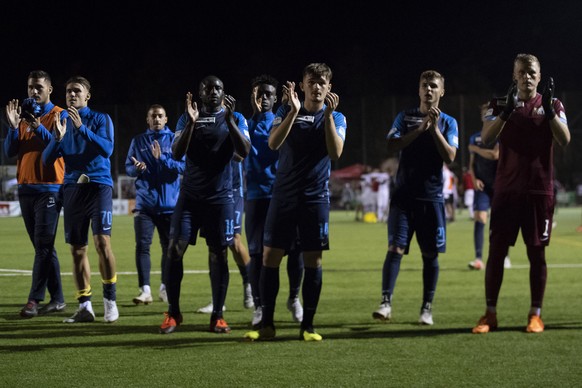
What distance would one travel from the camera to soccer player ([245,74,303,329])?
881 centimetres

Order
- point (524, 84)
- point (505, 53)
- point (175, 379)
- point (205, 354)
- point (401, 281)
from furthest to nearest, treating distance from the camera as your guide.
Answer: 1. point (505, 53)
2. point (401, 281)
3. point (524, 84)
4. point (205, 354)
5. point (175, 379)

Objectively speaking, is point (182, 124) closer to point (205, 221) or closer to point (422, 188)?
point (205, 221)

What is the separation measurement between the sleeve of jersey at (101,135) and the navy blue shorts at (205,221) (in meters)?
1.03

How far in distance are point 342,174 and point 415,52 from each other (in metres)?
23.3

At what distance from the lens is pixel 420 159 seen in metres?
8.66

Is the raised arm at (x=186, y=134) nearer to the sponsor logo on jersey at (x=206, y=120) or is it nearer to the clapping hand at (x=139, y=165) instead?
the sponsor logo on jersey at (x=206, y=120)

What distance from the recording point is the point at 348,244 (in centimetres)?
2048

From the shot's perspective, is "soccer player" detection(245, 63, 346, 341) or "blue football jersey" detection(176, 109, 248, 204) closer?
"soccer player" detection(245, 63, 346, 341)

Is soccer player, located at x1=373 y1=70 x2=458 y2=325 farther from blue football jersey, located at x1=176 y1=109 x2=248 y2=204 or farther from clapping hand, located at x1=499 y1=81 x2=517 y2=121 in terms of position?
blue football jersey, located at x1=176 y1=109 x2=248 y2=204

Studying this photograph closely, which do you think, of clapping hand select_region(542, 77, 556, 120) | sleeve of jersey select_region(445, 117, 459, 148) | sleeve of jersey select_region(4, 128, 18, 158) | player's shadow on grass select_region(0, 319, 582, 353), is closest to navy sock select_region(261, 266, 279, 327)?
player's shadow on grass select_region(0, 319, 582, 353)

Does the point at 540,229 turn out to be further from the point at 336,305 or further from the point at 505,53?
the point at 505,53

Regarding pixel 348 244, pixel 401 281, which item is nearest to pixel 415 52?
pixel 348 244

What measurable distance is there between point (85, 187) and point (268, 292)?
7.28 ft

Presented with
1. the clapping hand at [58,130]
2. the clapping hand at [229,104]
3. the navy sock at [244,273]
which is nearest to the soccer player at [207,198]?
the clapping hand at [229,104]
